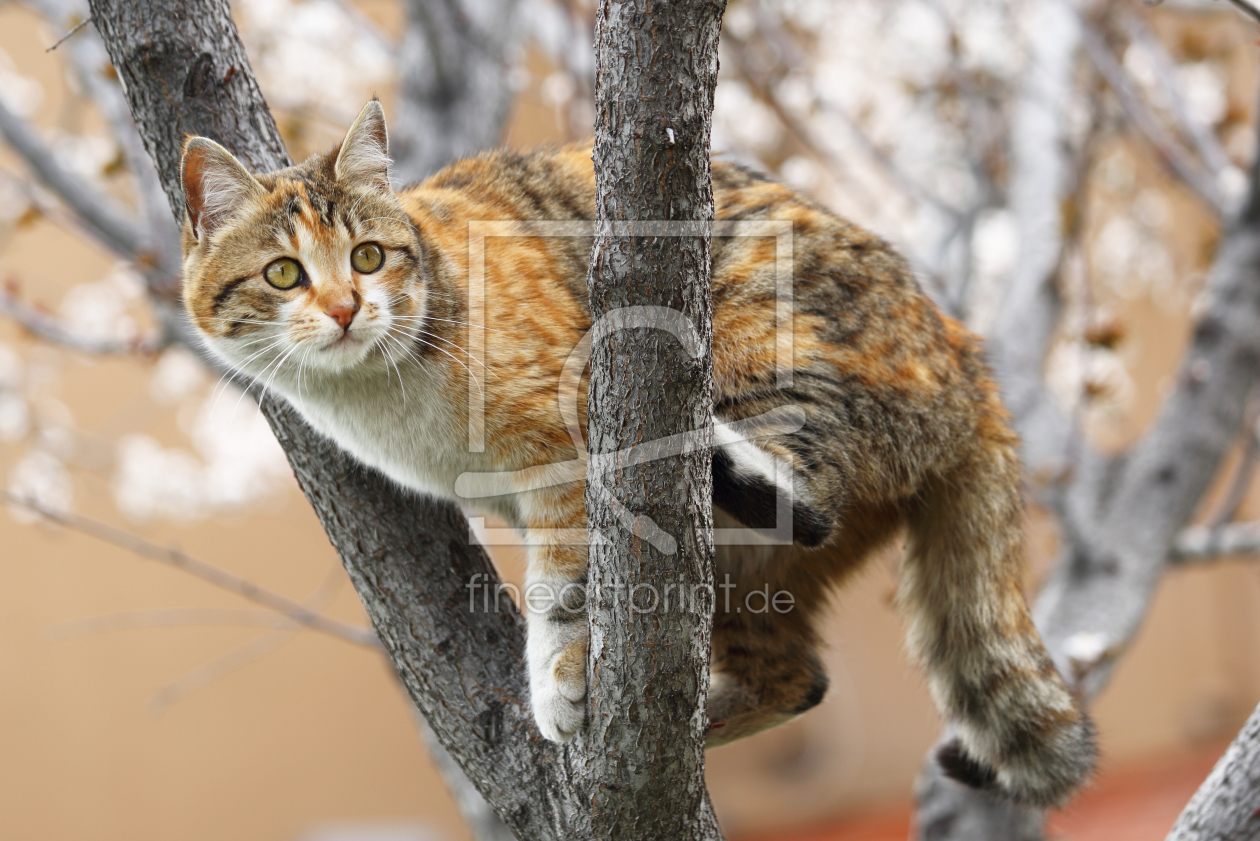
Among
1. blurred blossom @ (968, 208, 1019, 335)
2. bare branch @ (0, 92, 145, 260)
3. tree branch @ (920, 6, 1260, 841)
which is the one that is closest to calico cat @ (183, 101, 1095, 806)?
tree branch @ (920, 6, 1260, 841)

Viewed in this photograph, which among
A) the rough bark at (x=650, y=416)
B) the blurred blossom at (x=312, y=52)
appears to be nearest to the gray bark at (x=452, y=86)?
the blurred blossom at (x=312, y=52)

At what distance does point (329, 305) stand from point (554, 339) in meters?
0.40

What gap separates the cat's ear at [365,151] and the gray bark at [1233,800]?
5.61 feet

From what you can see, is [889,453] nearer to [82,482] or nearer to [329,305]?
[329,305]

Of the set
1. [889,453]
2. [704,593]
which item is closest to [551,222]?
[889,453]

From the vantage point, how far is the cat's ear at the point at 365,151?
190 cm

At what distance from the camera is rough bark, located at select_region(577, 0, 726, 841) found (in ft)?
3.91

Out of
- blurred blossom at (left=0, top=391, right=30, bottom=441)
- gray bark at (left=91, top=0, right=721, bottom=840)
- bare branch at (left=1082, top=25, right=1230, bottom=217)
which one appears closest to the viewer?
gray bark at (left=91, top=0, right=721, bottom=840)

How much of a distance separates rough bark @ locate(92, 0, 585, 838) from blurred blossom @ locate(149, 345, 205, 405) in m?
3.55

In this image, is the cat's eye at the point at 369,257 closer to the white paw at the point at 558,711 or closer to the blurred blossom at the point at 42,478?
the white paw at the point at 558,711

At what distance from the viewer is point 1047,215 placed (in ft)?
11.5

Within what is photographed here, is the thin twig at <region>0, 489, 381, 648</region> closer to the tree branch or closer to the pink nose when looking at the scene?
the pink nose

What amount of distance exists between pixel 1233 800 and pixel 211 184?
188 centimetres

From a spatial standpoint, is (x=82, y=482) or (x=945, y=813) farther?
(x=82, y=482)
